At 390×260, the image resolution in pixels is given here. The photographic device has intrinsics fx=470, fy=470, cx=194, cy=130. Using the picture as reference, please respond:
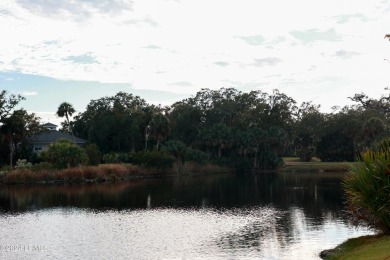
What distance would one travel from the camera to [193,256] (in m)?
28.5

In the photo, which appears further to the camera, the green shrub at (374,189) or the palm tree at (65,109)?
the palm tree at (65,109)

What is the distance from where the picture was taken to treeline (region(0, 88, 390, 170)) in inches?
3962

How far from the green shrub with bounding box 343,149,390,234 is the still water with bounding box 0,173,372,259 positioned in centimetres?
463

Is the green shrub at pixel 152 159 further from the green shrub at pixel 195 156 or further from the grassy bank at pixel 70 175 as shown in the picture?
the green shrub at pixel 195 156

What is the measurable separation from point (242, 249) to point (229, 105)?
327ft

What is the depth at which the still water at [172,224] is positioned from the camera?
30.2 metres

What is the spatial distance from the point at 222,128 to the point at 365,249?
305 feet

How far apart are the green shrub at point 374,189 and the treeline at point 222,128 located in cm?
7270

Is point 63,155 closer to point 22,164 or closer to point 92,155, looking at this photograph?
point 92,155

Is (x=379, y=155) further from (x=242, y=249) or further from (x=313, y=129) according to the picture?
(x=313, y=129)

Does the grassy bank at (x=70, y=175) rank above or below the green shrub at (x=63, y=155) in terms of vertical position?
below

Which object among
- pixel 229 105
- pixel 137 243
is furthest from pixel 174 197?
pixel 229 105

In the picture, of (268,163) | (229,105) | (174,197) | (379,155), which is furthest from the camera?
(229,105)

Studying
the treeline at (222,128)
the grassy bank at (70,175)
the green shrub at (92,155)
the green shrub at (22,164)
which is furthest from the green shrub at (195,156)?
the green shrub at (22,164)
